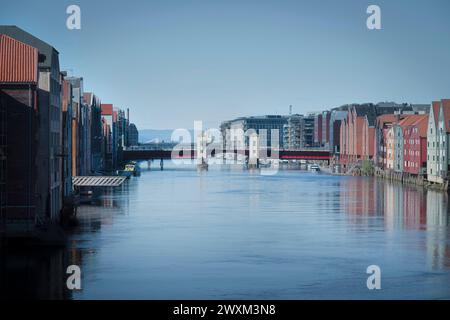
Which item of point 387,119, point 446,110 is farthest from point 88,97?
point 387,119

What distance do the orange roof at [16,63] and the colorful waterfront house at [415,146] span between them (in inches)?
1961

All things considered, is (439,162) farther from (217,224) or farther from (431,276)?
(431,276)

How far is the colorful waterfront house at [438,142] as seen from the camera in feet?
234

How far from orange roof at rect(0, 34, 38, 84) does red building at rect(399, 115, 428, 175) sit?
1983 inches

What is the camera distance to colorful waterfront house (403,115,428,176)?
80.9 meters

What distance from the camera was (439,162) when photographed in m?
73.1

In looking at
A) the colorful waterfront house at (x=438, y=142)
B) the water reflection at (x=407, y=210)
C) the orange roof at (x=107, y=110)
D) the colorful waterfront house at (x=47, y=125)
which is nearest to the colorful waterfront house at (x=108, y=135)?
the orange roof at (x=107, y=110)

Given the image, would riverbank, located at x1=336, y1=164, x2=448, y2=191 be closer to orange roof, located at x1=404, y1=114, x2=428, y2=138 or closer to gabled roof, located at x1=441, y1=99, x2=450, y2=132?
orange roof, located at x1=404, y1=114, x2=428, y2=138

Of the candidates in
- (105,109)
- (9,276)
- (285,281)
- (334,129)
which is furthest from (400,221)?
(334,129)

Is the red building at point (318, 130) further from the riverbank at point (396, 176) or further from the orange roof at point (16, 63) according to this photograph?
the orange roof at point (16, 63)

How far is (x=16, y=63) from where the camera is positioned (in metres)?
35.6

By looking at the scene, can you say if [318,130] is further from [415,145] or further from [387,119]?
[415,145]
